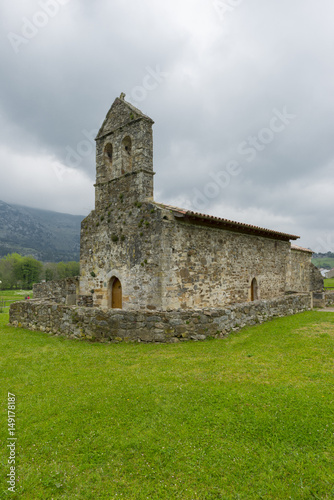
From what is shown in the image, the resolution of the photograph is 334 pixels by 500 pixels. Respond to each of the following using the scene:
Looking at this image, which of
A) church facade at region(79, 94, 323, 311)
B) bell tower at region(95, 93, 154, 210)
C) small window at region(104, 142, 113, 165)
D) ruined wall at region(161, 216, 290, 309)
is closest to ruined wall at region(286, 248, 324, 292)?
ruined wall at region(161, 216, 290, 309)

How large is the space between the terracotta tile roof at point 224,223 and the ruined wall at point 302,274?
8.46 metres

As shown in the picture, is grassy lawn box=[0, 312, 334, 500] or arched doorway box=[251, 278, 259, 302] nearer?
grassy lawn box=[0, 312, 334, 500]

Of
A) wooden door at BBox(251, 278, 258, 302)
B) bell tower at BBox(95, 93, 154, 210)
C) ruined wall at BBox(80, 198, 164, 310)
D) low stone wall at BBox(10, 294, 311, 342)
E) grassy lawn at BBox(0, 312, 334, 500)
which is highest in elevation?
bell tower at BBox(95, 93, 154, 210)

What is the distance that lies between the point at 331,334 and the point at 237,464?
7.89 metres

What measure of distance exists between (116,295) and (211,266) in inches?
196

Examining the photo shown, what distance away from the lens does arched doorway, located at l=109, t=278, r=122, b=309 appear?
14344 millimetres

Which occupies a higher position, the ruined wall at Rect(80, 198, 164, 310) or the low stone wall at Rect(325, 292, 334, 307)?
the ruined wall at Rect(80, 198, 164, 310)

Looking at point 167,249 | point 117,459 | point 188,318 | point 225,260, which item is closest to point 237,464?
point 117,459

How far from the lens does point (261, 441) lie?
13.1 feet

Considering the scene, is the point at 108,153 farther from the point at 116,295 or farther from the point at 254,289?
the point at 254,289

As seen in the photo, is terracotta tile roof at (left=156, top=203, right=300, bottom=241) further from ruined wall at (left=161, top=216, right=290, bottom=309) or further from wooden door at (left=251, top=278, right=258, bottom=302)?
wooden door at (left=251, top=278, right=258, bottom=302)

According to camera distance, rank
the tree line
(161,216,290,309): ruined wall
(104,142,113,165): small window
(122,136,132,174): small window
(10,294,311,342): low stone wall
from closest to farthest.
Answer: (10,294,311,342): low stone wall, (161,216,290,309): ruined wall, (122,136,132,174): small window, (104,142,113,165): small window, the tree line

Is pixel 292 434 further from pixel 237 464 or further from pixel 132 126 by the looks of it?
pixel 132 126

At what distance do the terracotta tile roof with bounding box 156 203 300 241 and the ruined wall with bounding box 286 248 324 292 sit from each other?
333 inches
